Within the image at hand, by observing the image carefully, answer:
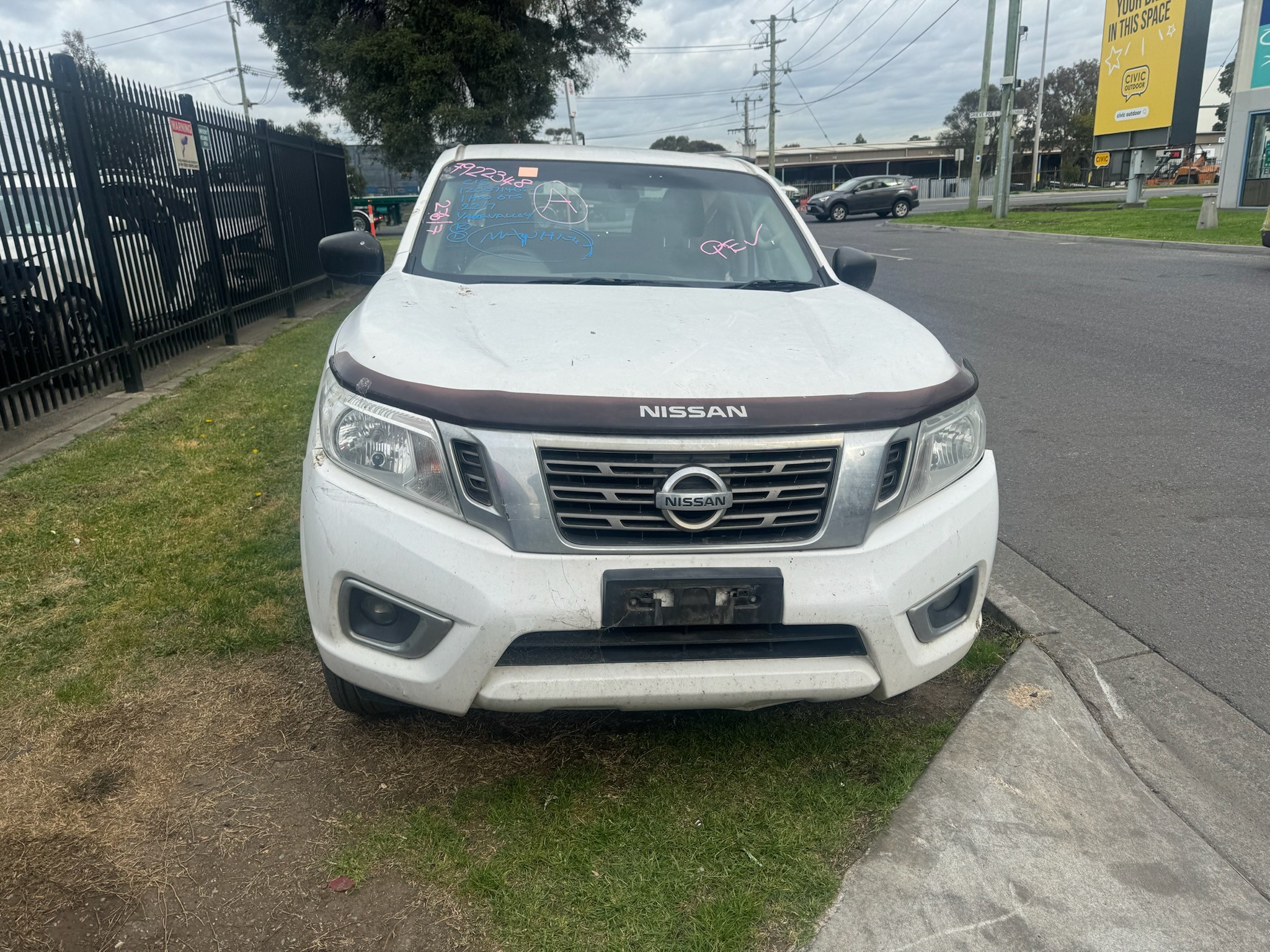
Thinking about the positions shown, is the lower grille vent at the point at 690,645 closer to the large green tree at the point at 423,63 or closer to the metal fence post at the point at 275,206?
the metal fence post at the point at 275,206

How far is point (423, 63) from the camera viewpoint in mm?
23562

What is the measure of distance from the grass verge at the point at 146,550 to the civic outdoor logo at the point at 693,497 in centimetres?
176

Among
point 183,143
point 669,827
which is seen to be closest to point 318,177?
point 183,143

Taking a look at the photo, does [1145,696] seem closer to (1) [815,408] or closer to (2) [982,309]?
(1) [815,408]

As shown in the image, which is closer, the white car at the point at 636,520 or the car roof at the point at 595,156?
the white car at the point at 636,520

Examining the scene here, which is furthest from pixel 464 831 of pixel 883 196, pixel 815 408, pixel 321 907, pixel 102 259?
pixel 883 196

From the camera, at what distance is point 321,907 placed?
81.5 inches

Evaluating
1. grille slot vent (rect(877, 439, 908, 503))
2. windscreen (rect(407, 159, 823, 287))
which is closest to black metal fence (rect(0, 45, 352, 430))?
windscreen (rect(407, 159, 823, 287))

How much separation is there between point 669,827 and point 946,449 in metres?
1.20

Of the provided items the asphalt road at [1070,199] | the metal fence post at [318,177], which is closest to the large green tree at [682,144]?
the asphalt road at [1070,199]

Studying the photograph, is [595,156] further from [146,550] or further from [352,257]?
[146,550]

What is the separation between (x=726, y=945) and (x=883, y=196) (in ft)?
117

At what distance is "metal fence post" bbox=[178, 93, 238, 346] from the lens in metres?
8.91

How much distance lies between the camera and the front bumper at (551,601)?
2.11m
